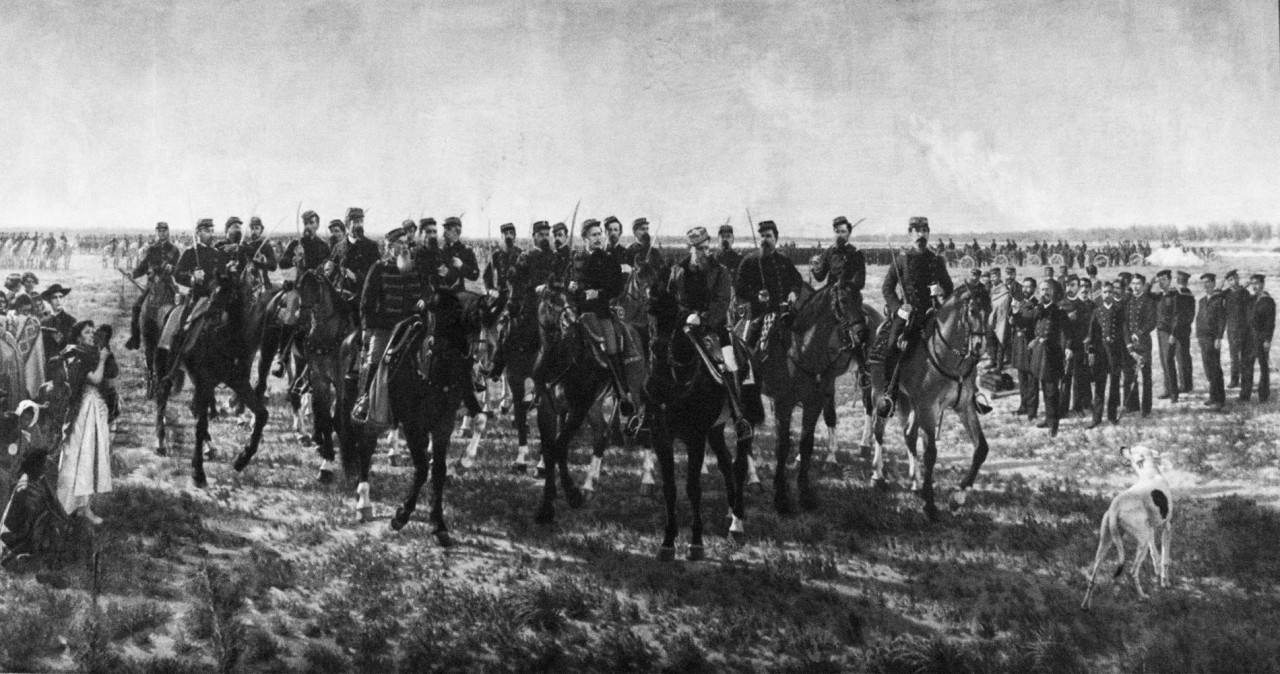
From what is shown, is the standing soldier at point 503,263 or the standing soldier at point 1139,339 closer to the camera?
the standing soldier at point 1139,339

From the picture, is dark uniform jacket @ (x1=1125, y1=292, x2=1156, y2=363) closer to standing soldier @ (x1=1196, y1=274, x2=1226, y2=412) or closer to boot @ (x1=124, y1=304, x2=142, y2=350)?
standing soldier @ (x1=1196, y1=274, x2=1226, y2=412)

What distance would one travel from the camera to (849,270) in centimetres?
788

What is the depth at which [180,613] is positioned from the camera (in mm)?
7230

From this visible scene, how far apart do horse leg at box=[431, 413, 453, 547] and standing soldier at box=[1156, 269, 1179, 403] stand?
5530 mm

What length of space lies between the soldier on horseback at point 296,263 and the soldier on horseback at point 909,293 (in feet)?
15.8

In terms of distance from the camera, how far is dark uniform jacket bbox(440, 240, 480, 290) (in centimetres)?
802

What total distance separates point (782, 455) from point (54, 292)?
612 cm

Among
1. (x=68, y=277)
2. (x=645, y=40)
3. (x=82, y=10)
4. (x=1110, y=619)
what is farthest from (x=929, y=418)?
(x=82, y=10)

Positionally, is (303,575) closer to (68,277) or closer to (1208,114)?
(68,277)

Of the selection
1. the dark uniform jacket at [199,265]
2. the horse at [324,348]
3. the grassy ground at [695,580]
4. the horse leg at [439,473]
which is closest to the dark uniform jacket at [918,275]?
the grassy ground at [695,580]

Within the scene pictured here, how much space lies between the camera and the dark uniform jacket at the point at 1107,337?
25.5 feet

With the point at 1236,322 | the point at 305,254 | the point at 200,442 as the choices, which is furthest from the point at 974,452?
the point at 200,442

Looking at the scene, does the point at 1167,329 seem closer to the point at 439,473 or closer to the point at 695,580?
the point at 695,580

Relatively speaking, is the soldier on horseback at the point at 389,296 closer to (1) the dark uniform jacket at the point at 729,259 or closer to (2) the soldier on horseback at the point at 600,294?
(2) the soldier on horseback at the point at 600,294
